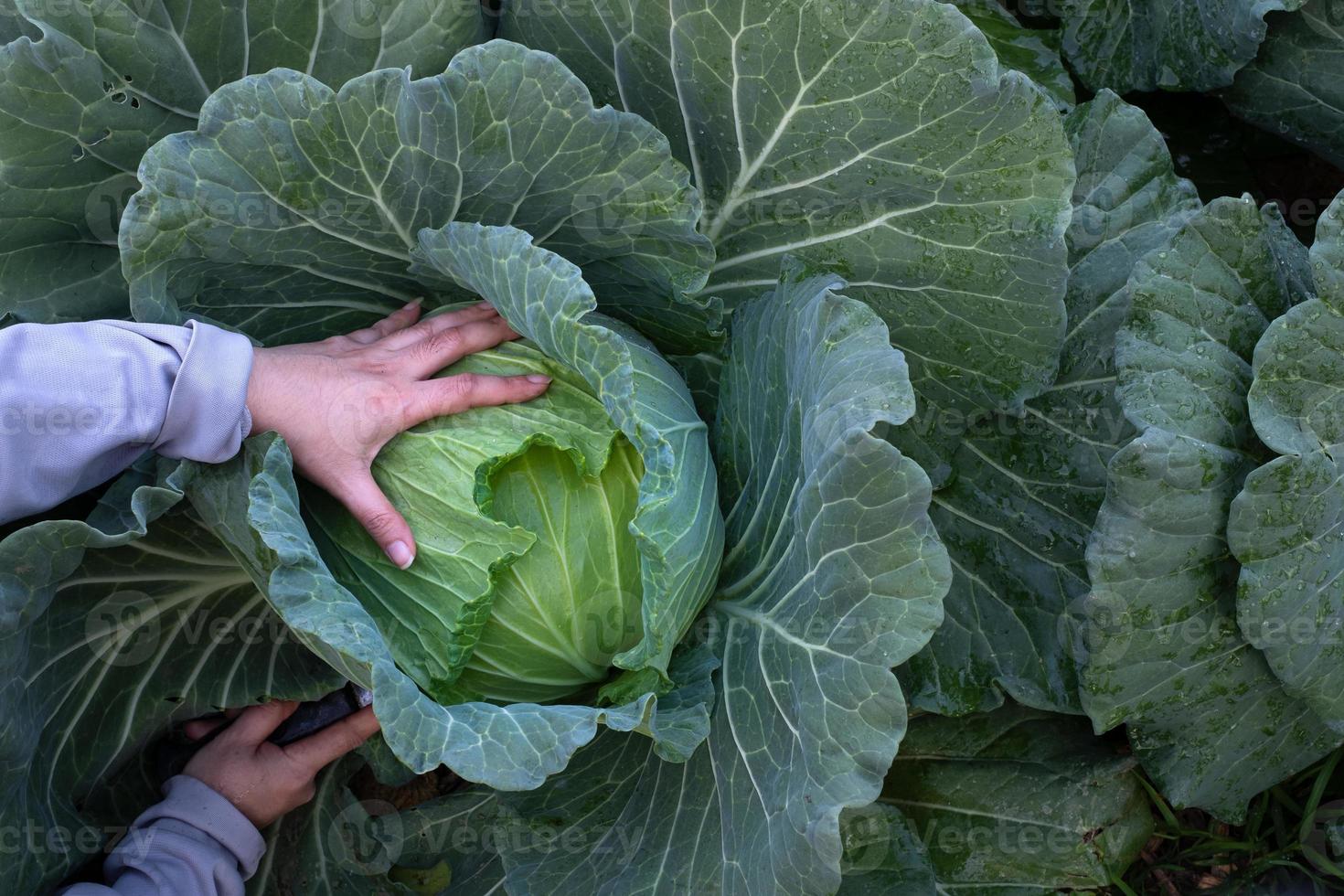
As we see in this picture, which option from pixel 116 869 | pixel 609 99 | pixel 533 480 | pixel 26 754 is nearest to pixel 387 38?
pixel 609 99

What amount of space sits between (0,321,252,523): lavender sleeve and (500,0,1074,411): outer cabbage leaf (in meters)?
1.01

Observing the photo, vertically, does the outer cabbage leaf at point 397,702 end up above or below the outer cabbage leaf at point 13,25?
below

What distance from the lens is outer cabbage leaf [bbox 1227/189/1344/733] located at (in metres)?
2.15

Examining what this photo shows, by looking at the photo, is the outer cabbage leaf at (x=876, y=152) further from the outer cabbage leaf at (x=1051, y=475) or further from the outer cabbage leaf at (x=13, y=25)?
the outer cabbage leaf at (x=13, y=25)

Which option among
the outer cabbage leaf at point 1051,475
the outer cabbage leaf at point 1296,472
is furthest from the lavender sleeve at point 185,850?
the outer cabbage leaf at point 1296,472

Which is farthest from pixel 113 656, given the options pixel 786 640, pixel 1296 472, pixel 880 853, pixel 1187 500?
pixel 1296 472

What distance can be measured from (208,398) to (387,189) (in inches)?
19.8

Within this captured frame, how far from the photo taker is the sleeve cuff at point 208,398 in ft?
6.56

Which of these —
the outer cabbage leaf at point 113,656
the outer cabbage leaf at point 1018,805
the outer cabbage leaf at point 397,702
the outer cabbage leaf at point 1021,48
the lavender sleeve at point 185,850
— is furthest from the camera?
the outer cabbage leaf at point 1021,48

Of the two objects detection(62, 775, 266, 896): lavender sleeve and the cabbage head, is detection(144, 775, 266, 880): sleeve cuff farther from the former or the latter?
the cabbage head

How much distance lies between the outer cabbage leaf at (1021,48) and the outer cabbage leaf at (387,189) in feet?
4.30

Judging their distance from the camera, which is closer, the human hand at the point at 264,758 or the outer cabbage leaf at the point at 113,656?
the outer cabbage leaf at the point at 113,656

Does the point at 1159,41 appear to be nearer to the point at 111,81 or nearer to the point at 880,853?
the point at 880,853

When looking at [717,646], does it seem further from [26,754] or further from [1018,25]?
[1018,25]
